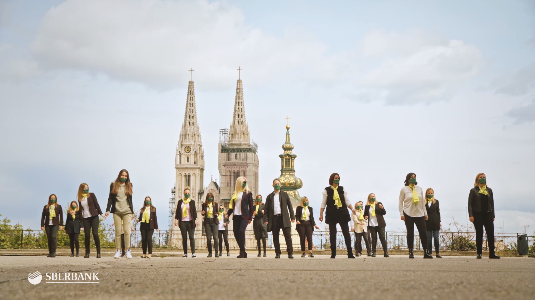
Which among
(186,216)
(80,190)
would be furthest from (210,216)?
(80,190)

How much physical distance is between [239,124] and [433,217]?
455ft

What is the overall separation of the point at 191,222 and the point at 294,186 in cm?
9070

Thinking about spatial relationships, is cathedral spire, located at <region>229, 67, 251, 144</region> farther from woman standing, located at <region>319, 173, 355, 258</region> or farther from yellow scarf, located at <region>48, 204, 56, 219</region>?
woman standing, located at <region>319, 173, 355, 258</region>

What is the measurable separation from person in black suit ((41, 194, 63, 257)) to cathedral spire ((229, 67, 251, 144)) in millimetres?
128944

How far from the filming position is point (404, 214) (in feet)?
45.4

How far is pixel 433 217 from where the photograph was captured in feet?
51.4

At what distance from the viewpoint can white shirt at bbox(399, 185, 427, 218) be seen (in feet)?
44.9

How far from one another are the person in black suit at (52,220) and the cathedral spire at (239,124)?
128944mm

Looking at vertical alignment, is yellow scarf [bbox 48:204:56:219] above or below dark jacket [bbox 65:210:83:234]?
above

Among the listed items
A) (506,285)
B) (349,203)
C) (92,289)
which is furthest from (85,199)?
(506,285)

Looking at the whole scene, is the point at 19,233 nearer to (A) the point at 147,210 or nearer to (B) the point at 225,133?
(A) the point at 147,210

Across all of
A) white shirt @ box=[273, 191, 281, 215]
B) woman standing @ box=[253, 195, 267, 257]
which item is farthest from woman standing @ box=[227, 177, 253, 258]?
woman standing @ box=[253, 195, 267, 257]

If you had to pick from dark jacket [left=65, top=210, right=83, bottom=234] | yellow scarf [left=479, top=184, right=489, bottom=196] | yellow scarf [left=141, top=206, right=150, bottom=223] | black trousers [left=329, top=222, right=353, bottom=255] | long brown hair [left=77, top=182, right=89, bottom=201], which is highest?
long brown hair [left=77, top=182, right=89, bottom=201]

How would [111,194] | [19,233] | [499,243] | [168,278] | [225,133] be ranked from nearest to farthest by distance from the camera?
[168,278] < [111,194] < [499,243] < [19,233] < [225,133]
